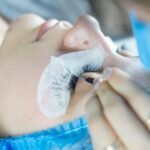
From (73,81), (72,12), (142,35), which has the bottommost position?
(72,12)

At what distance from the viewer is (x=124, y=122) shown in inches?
21.3

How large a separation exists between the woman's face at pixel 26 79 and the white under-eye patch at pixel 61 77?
0.7 inches

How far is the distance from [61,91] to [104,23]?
0.94 metres

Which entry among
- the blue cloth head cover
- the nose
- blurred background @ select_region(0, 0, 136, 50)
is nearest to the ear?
the nose

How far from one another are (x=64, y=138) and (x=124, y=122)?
206 mm

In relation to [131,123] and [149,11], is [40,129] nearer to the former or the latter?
[131,123]

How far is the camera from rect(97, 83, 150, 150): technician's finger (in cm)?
53

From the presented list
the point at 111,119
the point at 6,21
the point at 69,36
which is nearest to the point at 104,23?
the point at 6,21

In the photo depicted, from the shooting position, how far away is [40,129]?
28.8 inches

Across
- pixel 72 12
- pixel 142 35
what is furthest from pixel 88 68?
pixel 72 12

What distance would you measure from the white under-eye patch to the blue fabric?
4cm

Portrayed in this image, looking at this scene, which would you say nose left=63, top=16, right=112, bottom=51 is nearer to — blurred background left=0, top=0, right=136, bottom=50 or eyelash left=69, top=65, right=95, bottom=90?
eyelash left=69, top=65, right=95, bottom=90

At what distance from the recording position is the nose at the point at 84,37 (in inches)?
28.1

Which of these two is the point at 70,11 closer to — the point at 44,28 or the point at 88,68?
the point at 44,28
